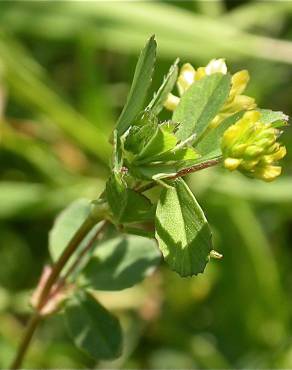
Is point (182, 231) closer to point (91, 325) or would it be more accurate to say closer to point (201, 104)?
point (201, 104)

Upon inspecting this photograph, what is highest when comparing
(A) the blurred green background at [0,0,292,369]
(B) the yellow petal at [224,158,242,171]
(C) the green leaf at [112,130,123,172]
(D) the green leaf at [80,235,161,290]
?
(B) the yellow petal at [224,158,242,171]

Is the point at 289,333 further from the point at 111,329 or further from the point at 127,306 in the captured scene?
the point at 111,329

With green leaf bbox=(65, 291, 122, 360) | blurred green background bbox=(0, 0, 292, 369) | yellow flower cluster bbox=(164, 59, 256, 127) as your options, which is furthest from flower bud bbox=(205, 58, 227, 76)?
blurred green background bbox=(0, 0, 292, 369)

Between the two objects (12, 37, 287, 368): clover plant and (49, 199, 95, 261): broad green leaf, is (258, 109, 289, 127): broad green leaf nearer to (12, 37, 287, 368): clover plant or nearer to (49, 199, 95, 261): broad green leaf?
(12, 37, 287, 368): clover plant

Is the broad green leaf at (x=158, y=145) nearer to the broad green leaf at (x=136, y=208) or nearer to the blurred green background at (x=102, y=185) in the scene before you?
the broad green leaf at (x=136, y=208)

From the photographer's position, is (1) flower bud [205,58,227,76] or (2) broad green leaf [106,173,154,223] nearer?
(2) broad green leaf [106,173,154,223]

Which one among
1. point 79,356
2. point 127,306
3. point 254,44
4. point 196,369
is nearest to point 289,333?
point 196,369
